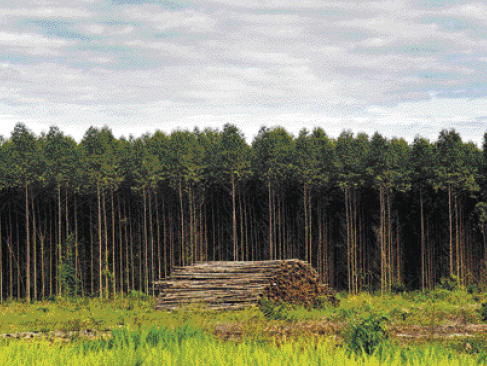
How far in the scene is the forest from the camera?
126 feet

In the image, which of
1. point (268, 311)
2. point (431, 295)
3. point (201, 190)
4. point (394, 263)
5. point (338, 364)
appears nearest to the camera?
point (338, 364)

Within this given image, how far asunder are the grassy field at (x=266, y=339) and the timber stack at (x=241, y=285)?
755 millimetres

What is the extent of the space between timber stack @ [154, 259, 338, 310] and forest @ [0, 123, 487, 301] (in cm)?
1503

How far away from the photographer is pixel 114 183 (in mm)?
39281

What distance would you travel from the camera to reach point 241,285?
66.9 ft

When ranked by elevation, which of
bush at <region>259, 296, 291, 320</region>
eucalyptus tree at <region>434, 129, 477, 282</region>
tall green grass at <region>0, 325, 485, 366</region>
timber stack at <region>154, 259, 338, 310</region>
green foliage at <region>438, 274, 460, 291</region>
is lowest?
green foliage at <region>438, 274, 460, 291</region>

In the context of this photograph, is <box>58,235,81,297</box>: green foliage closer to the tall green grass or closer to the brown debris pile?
the brown debris pile

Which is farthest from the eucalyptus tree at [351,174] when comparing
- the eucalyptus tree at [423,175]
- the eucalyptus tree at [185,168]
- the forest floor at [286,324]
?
the forest floor at [286,324]

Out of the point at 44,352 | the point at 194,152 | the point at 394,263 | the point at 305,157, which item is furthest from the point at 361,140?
Answer: the point at 44,352

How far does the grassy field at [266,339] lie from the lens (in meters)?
6.91

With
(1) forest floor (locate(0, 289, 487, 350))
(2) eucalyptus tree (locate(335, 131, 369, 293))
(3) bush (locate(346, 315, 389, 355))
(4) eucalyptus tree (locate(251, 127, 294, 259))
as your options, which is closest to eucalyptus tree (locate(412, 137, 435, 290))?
(2) eucalyptus tree (locate(335, 131, 369, 293))

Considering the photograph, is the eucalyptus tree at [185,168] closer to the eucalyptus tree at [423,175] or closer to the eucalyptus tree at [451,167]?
the eucalyptus tree at [423,175]

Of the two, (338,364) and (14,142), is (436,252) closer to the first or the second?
(14,142)

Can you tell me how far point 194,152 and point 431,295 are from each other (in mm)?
19937
